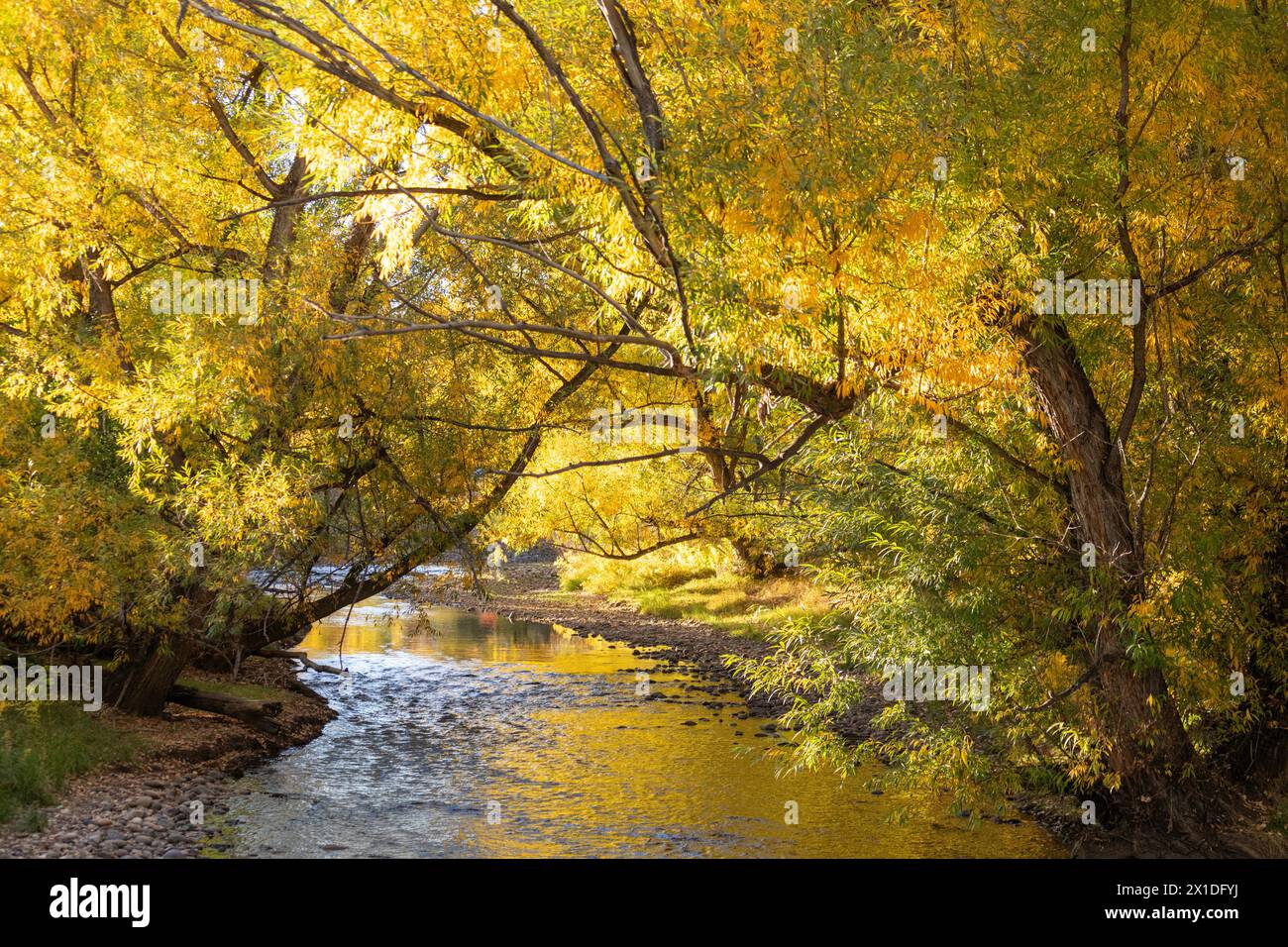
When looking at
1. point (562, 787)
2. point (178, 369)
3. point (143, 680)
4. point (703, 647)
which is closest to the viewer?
point (178, 369)

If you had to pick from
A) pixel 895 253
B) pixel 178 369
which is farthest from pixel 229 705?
pixel 895 253

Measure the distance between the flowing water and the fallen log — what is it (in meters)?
0.68

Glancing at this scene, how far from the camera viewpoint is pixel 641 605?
3008 centimetres

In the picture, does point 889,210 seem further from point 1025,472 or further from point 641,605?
point 641,605

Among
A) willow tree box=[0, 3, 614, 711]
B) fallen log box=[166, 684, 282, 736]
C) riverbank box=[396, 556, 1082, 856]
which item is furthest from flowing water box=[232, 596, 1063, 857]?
willow tree box=[0, 3, 614, 711]

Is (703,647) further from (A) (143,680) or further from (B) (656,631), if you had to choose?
(A) (143,680)

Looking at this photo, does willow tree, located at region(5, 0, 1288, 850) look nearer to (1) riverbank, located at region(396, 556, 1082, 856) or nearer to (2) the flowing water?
(1) riverbank, located at region(396, 556, 1082, 856)

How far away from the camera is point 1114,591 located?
855 centimetres

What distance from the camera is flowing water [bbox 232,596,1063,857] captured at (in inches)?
393

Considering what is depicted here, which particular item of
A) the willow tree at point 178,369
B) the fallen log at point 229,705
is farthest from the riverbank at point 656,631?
the fallen log at point 229,705

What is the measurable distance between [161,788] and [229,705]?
3.03 meters

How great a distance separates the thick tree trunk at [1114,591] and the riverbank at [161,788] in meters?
7.72
